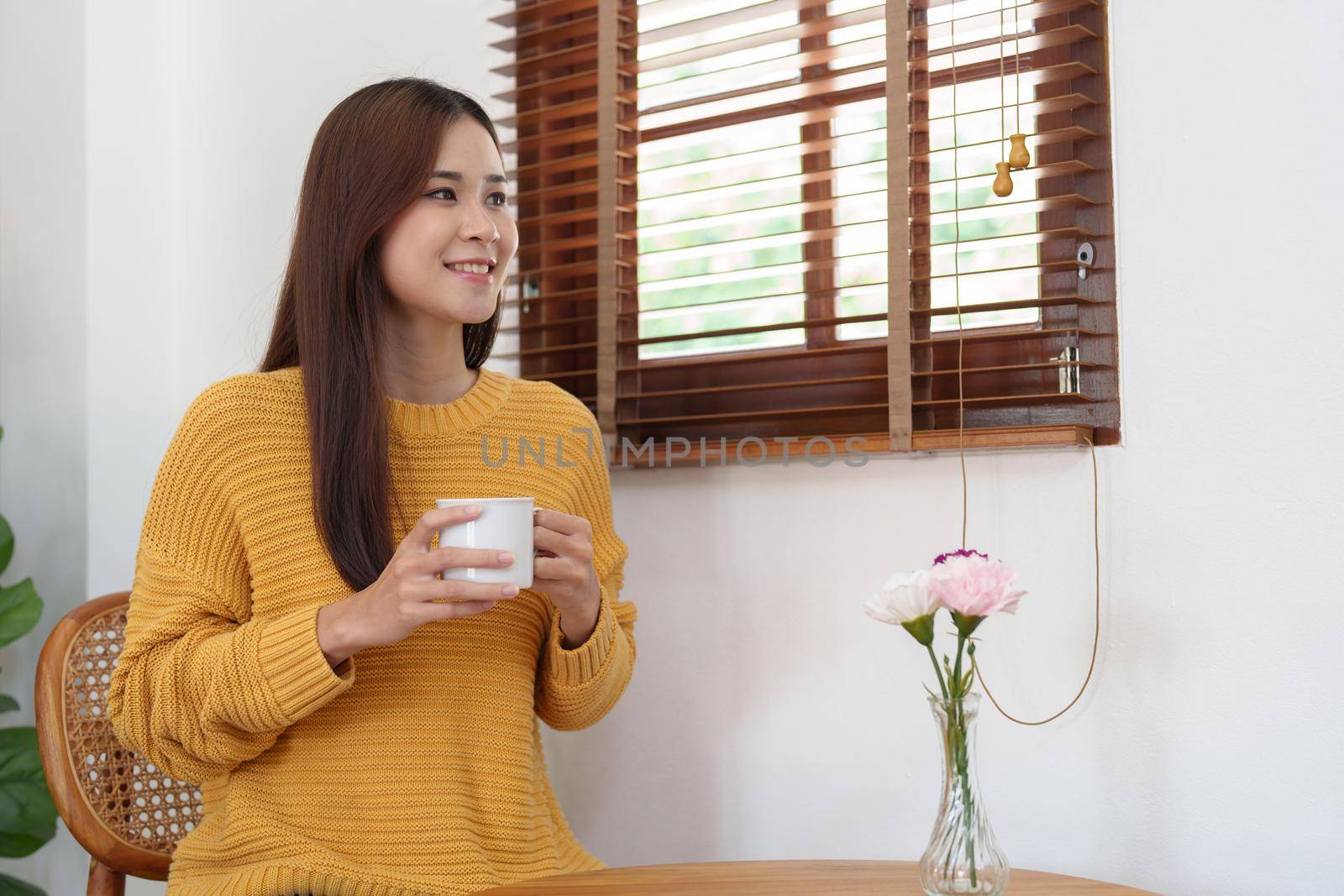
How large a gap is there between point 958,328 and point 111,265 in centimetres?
154

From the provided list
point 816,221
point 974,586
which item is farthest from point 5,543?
point 974,586

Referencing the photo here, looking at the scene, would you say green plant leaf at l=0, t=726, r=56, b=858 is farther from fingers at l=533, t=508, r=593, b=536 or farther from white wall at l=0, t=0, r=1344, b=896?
fingers at l=533, t=508, r=593, b=536

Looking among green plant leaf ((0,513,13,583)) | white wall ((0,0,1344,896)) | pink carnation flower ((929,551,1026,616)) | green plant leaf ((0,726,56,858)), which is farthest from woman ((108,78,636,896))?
green plant leaf ((0,513,13,583))

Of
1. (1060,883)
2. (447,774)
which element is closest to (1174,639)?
(1060,883)

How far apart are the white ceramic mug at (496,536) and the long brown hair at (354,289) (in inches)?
12.2

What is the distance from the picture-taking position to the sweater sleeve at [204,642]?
49.1 inches

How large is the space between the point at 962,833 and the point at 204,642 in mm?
790

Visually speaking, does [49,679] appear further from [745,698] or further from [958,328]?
[958,328]

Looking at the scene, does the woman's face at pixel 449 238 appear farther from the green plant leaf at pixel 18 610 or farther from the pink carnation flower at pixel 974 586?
the green plant leaf at pixel 18 610

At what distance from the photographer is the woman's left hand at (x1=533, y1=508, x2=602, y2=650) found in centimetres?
125

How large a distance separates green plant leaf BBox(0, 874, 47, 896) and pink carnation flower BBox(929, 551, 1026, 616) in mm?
1688

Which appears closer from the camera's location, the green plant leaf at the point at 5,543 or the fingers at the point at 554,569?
the fingers at the point at 554,569

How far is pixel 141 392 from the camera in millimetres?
2277

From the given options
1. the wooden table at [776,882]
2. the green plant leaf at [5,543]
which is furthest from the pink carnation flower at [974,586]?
the green plant leaf at [5,543]
